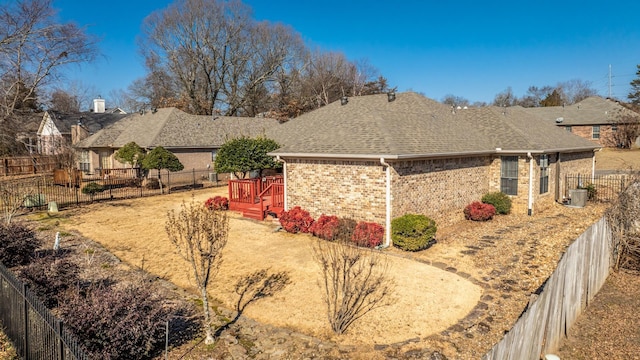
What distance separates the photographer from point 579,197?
18016 mm

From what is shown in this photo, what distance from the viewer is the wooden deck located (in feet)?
54.4

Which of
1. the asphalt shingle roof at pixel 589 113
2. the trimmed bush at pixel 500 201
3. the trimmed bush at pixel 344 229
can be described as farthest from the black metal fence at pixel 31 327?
the asphalt shingle roof at pixel 589 113

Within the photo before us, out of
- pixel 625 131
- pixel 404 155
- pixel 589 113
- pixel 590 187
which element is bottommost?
pixel 590 187

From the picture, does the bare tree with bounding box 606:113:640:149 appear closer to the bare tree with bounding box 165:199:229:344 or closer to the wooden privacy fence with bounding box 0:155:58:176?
the bare tree with bounding box 165:199:229:344

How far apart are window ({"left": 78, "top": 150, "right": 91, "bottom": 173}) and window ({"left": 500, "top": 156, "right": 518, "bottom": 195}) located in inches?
1206

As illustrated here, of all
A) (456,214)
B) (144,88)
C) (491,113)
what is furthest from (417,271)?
(144,88)

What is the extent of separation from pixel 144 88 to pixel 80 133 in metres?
24.1

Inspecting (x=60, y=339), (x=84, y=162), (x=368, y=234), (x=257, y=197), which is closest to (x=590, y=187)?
(x=368, y=234)

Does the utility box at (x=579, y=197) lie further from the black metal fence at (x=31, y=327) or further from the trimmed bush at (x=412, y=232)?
the black metal fence at (x=31, y=327)

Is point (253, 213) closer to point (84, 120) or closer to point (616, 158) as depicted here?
point (84, 120)

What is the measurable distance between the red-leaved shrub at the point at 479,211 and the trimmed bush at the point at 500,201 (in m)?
0.63

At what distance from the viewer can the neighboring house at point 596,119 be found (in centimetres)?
3994

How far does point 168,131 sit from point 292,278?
23166 mm

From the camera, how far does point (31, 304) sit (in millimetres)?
5496
